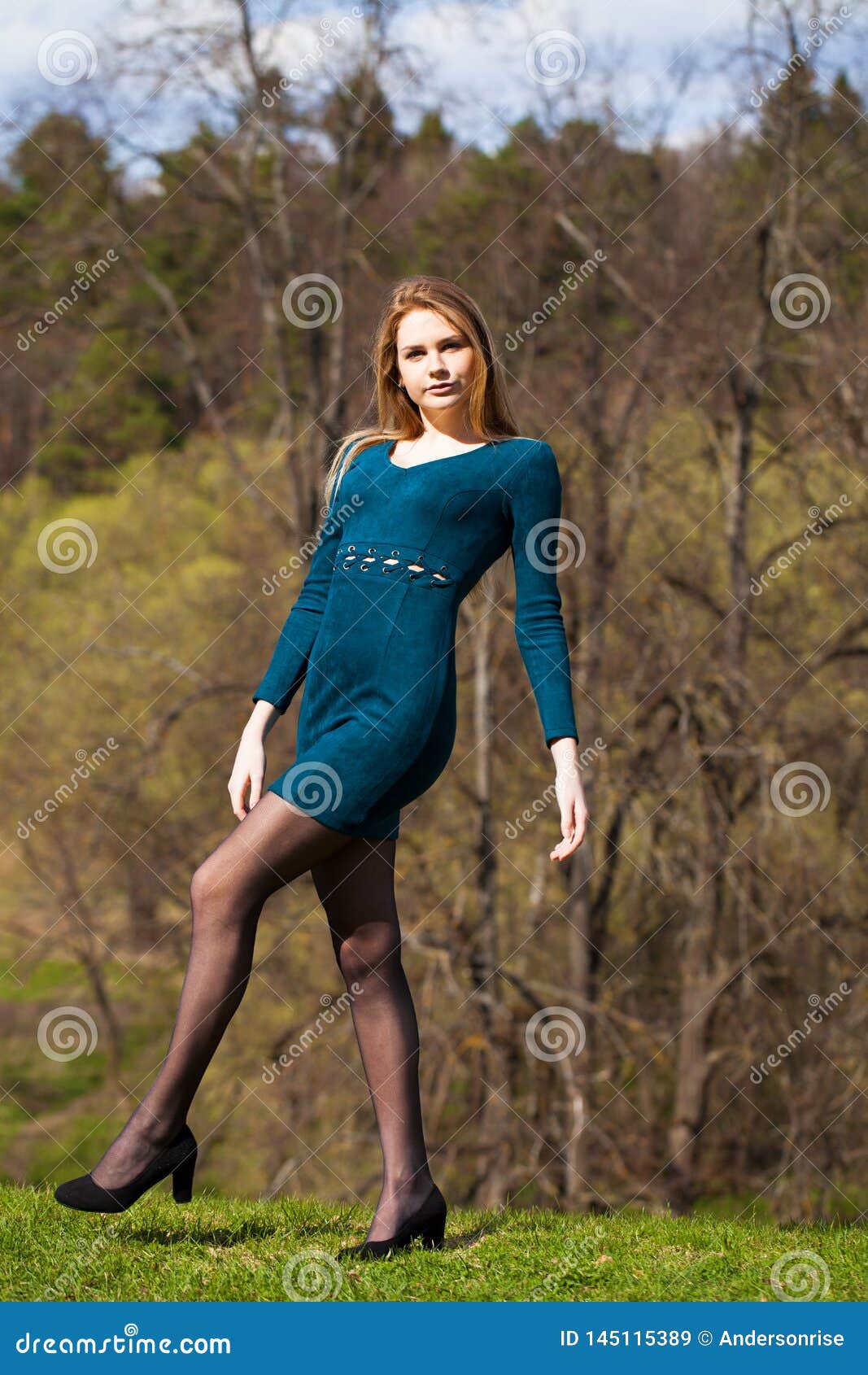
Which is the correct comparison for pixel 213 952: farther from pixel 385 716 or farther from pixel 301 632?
pixel 301 632

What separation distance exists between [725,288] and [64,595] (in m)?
9.53

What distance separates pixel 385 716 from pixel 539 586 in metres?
0.43

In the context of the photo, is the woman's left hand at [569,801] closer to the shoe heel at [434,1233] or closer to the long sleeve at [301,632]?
the long sleeve at [301,632]

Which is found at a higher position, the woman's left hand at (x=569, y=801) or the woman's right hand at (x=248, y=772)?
the woman's left hand at (x=569, y=801)

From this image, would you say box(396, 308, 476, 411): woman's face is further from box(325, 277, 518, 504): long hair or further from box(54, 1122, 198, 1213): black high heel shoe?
box(54, 1122, 198, 1213): black high heel shoe

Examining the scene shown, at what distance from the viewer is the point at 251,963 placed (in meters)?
2.80

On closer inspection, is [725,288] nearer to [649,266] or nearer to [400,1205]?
[649,266]

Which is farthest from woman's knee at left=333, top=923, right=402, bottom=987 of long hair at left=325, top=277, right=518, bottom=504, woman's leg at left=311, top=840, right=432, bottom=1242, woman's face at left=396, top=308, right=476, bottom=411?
woman's face at left=396, top=308, right=476, bottom=411

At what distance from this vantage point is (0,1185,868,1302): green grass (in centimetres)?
261

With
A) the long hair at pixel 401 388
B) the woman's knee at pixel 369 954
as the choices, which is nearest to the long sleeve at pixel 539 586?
the long hair at pixel 401 388

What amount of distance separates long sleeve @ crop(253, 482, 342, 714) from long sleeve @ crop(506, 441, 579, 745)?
401mm

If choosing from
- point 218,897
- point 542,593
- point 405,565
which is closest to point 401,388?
point 405,565

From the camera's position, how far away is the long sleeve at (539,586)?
2.88m

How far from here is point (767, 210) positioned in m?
11.4
